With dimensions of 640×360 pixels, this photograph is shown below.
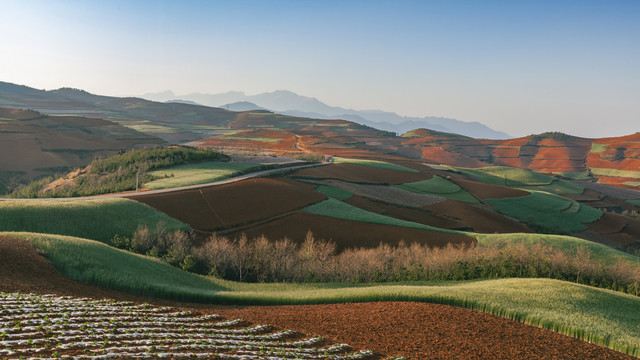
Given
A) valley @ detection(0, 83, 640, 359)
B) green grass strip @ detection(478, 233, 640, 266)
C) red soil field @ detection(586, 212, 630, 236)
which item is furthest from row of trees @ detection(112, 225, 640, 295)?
red soil field @ detection(586, 212, 630, 236)

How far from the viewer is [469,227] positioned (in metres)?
71.9

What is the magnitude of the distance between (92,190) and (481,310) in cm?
7173

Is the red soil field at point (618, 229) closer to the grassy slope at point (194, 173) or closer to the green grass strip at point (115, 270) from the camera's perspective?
the grassy slope at point (194, 173)

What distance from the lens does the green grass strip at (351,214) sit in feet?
207

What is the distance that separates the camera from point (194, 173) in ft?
285

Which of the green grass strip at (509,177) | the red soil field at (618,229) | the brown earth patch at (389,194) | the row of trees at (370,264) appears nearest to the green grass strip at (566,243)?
the row of trees at (370,264)

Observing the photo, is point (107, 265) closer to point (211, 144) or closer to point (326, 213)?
point (326, 213)

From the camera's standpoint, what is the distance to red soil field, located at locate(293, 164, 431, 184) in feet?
311

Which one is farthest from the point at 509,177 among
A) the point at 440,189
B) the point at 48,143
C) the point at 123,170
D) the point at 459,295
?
the point at 48,143

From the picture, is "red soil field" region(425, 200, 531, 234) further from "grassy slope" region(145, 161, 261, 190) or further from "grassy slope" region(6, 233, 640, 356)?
"grassy slope" region(145, 161, 261, 190)

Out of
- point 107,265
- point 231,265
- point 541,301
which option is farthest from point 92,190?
point 541,301

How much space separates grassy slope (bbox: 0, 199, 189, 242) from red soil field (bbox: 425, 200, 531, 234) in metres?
51.4

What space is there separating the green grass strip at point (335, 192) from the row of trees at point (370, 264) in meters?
30.5

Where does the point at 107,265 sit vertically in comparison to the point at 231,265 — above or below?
above
